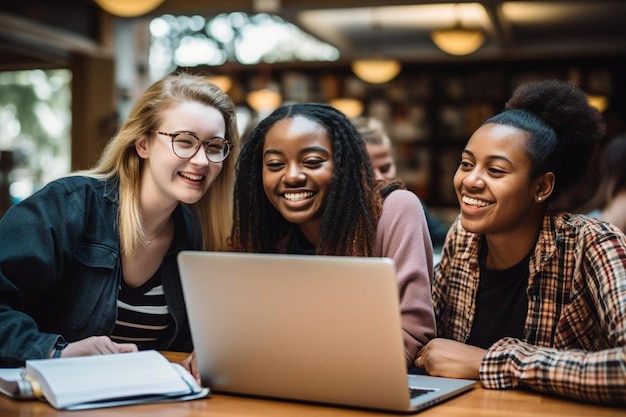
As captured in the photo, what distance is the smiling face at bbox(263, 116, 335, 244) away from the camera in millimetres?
2098

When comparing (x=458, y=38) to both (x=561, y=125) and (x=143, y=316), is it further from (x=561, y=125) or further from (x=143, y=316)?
(x=143, y=316)

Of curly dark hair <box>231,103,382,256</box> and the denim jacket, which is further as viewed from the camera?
curly dark hair <box>231,103,382,256</box>

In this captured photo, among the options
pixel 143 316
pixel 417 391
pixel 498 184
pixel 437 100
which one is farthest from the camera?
pixel 437 100

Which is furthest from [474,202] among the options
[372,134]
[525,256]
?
[372,134]

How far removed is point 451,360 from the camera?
1785 millimetres

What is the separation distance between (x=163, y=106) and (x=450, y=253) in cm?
87

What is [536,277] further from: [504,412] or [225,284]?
[225,284]

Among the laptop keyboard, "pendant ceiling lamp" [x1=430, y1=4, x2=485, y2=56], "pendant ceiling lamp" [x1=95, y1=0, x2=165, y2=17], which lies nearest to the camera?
the laptop keyboard

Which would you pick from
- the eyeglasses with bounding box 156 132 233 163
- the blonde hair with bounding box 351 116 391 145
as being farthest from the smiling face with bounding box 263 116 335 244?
the blonde hair with bounding box 351 116 391 145

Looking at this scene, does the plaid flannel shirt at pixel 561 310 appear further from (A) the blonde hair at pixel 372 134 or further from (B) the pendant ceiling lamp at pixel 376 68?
(B) the pendant ceiling lamp at pixel 376 68

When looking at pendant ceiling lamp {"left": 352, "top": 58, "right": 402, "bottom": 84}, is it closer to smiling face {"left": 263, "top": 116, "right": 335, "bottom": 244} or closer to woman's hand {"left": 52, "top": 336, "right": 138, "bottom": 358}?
smiling face {"left": 263, "top": 116, "right": 335, "bottom": 244}

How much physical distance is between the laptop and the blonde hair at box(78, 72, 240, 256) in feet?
2.12

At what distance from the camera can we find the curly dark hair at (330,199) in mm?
2109

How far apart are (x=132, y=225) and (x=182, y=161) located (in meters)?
0.21
